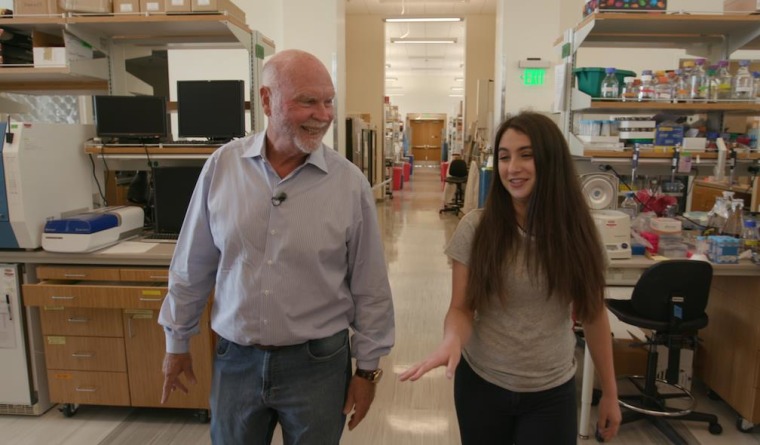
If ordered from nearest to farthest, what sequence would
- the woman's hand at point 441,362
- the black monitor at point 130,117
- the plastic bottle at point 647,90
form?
the woman's hand at point 441,362 < the black monitor at point 130,117 < the plastic bottle at point 647,90

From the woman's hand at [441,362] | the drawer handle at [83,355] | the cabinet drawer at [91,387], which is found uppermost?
the woman's hand at [441,362]

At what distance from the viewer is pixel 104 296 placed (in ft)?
8.21

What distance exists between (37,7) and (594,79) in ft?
10.1

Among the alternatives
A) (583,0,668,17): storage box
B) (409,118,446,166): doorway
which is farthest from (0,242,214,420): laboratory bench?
(409,118,446,166): doorway

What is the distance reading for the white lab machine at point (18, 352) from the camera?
2646 mm

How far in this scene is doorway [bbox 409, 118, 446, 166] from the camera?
24.0 meters

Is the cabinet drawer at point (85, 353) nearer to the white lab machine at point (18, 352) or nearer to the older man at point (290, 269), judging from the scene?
the white lab machine at point (18, 352)

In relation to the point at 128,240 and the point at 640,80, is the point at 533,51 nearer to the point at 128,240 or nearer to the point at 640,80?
the point at 640,80

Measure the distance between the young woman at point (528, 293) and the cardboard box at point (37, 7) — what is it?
8.74 ft

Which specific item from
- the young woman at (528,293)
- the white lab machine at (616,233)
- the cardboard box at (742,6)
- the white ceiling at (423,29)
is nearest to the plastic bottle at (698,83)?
the cardboard box at (742,6)

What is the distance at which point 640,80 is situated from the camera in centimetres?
309

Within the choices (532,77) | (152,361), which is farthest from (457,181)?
(152,361)

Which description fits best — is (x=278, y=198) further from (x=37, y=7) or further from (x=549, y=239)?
(x=37, y=7)

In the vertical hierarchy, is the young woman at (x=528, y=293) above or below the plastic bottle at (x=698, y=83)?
below
